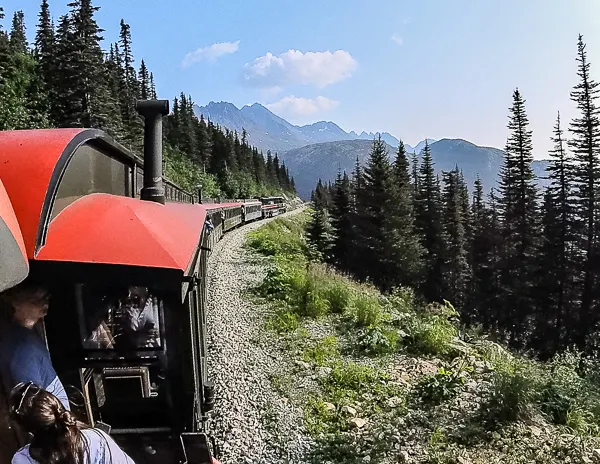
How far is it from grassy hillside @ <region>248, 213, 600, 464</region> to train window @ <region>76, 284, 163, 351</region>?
392 cm

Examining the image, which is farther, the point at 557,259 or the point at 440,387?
the point at 557,259

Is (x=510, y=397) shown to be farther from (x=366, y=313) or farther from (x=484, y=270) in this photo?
(x=484, y=270)

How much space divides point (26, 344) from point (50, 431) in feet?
1.94

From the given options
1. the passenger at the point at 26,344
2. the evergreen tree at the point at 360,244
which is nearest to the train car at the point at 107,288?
the passenger at the point at 26,344

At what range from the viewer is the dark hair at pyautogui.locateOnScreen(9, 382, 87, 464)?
2426mm

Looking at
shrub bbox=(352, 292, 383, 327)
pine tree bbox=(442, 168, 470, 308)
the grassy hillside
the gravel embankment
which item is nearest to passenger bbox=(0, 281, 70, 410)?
the gravel embankment

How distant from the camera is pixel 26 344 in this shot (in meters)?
2.80

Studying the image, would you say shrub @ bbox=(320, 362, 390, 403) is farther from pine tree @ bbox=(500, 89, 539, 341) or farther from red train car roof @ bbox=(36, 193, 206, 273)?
pine tree @ bbox=(500, 89, 539, 341)

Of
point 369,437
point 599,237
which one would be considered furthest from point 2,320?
point 599,237

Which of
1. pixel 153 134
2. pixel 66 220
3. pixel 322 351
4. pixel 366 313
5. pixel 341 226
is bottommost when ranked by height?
pixel 322 351

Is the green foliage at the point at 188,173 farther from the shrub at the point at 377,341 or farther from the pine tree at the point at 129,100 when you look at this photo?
Result: the shrub at the point at 377,341

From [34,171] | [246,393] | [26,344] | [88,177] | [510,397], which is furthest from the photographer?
[246,393]

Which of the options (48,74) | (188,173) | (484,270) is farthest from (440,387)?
(188,173)

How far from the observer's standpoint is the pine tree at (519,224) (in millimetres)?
33062
